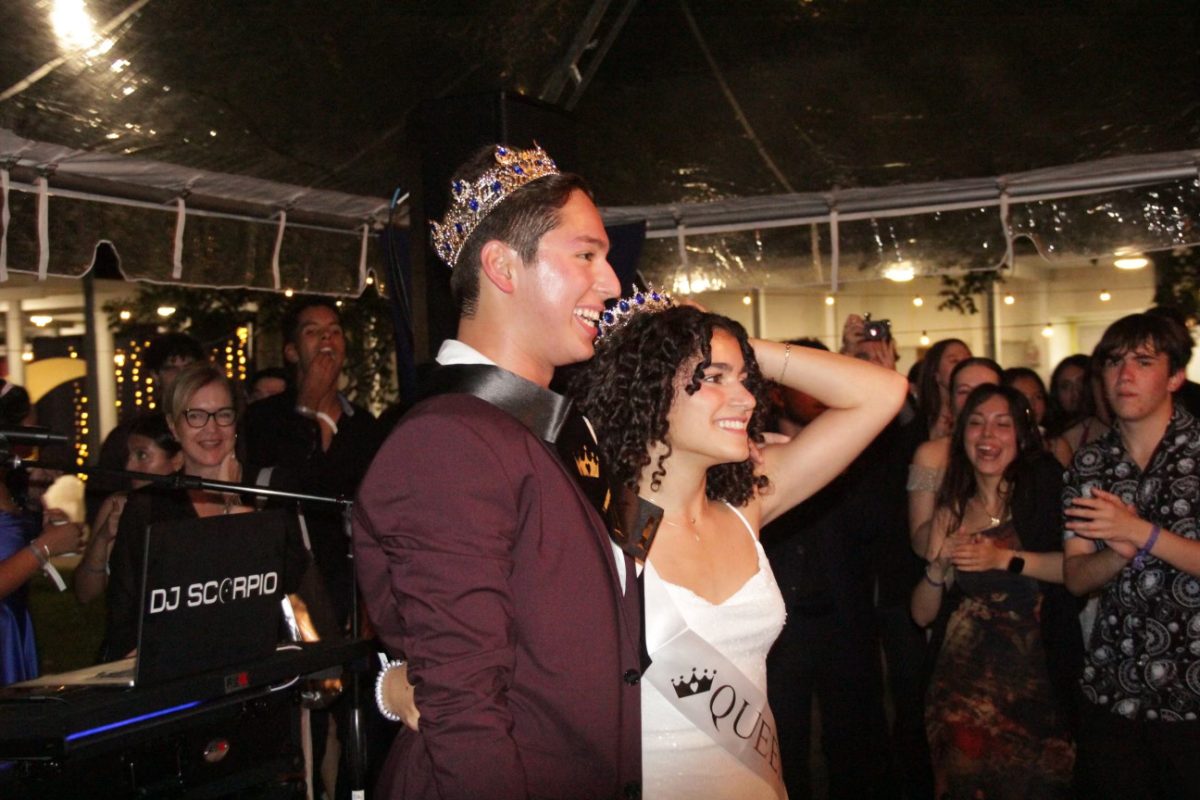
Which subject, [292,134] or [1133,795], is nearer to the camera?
[1133,795]

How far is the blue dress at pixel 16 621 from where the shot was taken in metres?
3.59

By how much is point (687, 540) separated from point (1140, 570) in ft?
5.70

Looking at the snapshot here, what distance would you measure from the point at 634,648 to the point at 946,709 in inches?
96.5

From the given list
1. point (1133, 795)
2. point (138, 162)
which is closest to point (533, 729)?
point (1133, 795)

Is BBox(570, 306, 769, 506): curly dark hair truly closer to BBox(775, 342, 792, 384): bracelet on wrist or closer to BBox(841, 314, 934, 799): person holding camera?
BBox(775, 342, 792, 384): bracelet on wrist

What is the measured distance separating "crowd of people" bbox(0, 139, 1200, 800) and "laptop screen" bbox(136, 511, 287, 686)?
0.41 m

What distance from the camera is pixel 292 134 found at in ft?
13.8

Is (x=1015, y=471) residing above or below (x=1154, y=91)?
below

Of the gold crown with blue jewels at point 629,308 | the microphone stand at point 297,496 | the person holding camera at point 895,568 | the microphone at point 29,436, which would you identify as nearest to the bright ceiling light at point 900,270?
the person holding camera at point 895,568

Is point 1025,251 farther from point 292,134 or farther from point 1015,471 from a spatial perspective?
point 292,134

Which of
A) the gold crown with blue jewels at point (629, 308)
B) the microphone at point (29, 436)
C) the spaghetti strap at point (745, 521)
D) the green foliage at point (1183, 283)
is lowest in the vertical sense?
the spaghetti strap at point (745, 521)

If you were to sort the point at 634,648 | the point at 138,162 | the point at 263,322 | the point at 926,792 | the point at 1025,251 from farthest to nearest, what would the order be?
the point at 263,322 < the point at 1025,251 < the point at 926,792 < the point at 138,162 < the point at 634,648

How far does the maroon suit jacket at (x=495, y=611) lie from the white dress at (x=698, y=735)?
498 mm

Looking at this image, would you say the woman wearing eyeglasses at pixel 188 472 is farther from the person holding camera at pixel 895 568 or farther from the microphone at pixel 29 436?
the person holding camera at pixel 895 568
